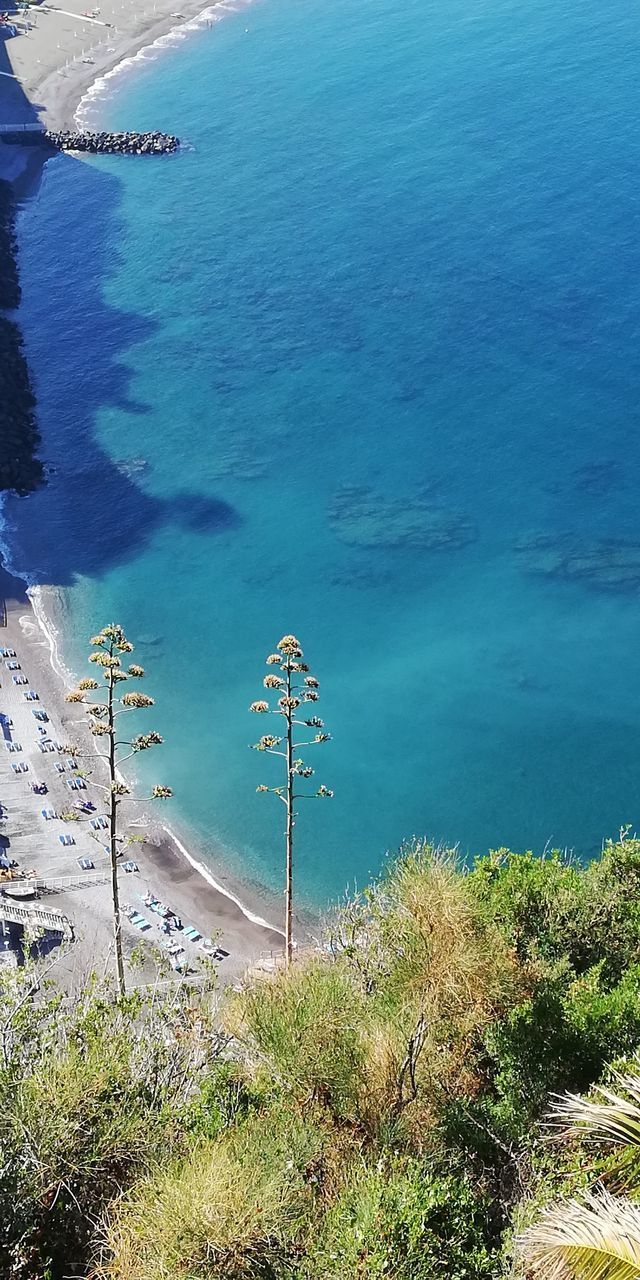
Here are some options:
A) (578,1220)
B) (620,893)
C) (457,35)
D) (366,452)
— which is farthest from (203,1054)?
(457,35)

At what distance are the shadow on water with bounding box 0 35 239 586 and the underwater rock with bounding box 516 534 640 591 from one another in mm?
16570

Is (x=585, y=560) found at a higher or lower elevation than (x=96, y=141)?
lower

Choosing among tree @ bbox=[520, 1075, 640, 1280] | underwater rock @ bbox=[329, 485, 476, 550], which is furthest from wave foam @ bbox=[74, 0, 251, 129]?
tree @ bbox=[520, 1075, 640, 1280]

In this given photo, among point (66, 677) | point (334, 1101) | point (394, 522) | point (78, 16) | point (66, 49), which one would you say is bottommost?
point (334, 1101)

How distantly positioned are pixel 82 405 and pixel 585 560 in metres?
33.5

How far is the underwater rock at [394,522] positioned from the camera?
65812 mm

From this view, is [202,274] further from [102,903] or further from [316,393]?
[102,903]

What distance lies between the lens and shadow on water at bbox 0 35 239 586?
2596 inches

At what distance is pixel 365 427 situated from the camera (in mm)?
75062

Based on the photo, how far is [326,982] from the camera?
21.1 m

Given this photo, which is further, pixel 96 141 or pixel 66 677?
pixel 96 141

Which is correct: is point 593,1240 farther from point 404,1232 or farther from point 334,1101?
point 334,1101

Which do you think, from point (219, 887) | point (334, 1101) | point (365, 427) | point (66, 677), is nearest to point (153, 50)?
point (365, 427)

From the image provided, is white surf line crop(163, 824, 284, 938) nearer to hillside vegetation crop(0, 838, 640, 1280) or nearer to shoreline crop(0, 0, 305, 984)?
shoreline crop(0, 0, 305, 984)
